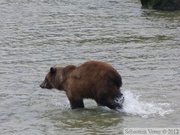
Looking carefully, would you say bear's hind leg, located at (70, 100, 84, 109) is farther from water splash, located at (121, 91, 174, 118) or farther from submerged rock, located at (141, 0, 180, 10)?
submerged rock, located at (141, 0, 180, 10)

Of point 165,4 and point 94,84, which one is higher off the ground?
point 94,84

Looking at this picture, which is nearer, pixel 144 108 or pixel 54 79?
pixel 144 108

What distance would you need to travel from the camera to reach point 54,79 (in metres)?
13.0

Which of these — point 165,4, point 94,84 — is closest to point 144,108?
point 94,84

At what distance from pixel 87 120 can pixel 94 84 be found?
2.43 feet

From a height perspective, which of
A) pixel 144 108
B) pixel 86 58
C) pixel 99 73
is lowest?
pixel 86 58

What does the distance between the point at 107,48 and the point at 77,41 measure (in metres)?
1.65

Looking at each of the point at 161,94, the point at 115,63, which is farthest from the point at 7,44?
the point at 161,94

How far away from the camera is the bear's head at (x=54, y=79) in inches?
503

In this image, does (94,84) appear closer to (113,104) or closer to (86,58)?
(113,104)

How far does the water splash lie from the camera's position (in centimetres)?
1184

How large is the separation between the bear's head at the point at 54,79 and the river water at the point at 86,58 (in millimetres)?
395

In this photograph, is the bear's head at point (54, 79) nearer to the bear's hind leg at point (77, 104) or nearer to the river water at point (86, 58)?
the river water at point (86, 58)

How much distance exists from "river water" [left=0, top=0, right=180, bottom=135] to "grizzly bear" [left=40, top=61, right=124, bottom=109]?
301 millimetres
